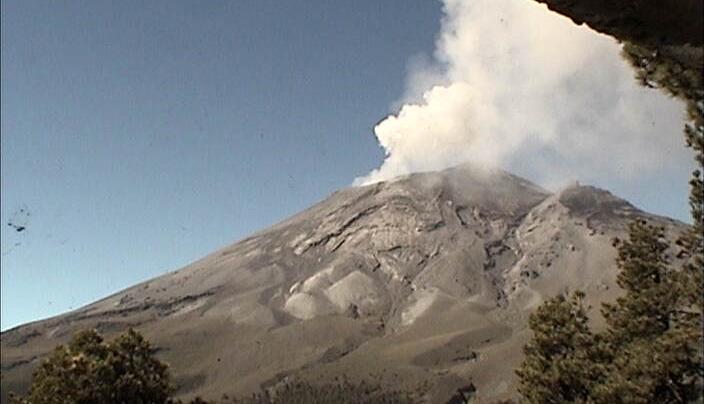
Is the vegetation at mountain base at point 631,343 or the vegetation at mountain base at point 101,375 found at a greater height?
the vegetation at mountain base at point 101,375

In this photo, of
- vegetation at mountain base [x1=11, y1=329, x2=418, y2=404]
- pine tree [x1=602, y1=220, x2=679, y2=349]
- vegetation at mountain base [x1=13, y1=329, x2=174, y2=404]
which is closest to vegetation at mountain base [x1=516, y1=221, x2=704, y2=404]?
pine tree [x1=602, y1=220, x2=679, y2=349]

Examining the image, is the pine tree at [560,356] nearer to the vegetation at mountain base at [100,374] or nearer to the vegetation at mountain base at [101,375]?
the vegetation at mountain base at [101,375]

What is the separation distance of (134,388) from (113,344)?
1714mm

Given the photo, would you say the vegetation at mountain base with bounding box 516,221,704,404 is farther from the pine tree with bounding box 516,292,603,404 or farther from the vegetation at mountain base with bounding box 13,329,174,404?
the vegetation at mountain base with bounding box 13,329,174,404

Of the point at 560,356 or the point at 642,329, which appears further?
the point at 560,356

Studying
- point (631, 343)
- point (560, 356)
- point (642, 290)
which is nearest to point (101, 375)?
point (560, 356)

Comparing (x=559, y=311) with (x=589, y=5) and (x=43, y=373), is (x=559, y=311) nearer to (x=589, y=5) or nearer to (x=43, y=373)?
(x=43, y=373)

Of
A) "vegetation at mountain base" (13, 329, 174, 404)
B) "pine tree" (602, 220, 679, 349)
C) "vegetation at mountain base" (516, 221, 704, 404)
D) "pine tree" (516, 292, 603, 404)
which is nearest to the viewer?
"vegetation at mountain base" (13, 329, 174, 404)

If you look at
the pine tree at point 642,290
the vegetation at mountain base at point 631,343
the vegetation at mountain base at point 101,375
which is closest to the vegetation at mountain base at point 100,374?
the vegetation at mountain base at point 101,375

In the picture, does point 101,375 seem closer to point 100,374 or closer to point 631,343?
point 100,374

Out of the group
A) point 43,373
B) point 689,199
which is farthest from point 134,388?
point 689,199

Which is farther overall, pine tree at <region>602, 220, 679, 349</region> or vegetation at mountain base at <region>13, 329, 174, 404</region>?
pine tree at <region>602, 220, 679, 349</region>

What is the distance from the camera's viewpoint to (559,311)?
1051 inches

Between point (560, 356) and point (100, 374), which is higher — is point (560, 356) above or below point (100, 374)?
below
